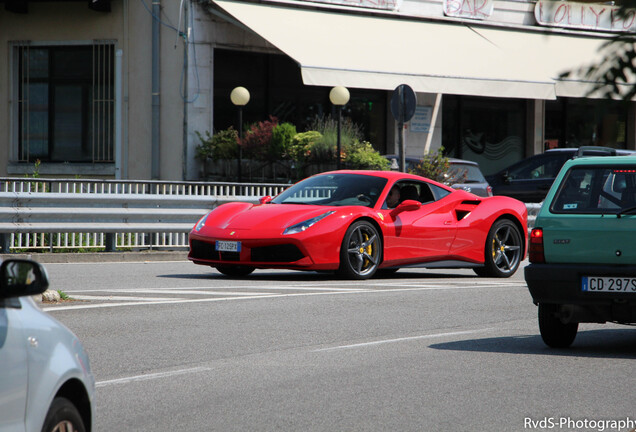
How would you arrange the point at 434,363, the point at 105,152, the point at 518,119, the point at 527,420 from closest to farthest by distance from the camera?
the point at 527,420 → the point at 434,363 → the point at 105,152 → the point at 518,119

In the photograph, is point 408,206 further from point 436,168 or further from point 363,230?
point 436,168

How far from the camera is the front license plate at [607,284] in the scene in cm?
779

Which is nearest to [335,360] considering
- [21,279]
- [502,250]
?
[21,279]

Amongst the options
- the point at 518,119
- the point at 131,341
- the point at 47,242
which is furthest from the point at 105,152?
the point at 131,341

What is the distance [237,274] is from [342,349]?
5.75 meters

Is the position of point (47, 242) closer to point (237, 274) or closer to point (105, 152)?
point (237, 274)

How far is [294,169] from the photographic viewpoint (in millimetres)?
22781

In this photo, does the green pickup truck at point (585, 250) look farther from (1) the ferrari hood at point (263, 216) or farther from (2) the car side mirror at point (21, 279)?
(2) the car side mirror at point (21, 279)

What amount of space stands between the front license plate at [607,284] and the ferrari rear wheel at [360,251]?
5157 millimetres

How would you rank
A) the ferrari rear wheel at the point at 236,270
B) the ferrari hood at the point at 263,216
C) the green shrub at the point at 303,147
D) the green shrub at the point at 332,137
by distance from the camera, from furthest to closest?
the green shrub at the point at 303,147 → the green shrub at the point at 332,137 → the ferrari rear wheel at the point at 236,270 → the ferrari hood at the point at 263,216

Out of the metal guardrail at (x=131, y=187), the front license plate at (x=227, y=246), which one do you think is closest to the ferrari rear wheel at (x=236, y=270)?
the front license plate at (x=227, y=246)

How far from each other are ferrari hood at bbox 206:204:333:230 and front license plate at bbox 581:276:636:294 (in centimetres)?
524

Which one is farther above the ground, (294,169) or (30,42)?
(30,42)

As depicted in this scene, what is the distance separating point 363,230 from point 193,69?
12.6m
